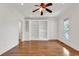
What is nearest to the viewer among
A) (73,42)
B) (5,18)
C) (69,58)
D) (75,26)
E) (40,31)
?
(69,58)

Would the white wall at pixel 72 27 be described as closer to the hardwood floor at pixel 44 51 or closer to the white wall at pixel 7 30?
the hardwood floor at pixel 44 51

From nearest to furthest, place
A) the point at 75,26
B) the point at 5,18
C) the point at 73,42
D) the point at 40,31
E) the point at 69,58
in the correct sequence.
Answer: the point at 69,58, the point at 5,18, the point at 73,42, the point at 75,26, the point at 40,31

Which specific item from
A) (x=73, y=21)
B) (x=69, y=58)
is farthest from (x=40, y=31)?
(x=69, y=58)

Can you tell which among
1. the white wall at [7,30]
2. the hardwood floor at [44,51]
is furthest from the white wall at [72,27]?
the white wall at [7,30]

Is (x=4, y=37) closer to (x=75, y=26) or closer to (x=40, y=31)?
(x=75, y=26)

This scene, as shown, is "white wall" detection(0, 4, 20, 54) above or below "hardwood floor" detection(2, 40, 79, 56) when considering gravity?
above

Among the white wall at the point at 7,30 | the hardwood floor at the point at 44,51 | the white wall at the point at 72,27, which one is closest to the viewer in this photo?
the hardwood floor at the point at 44,51

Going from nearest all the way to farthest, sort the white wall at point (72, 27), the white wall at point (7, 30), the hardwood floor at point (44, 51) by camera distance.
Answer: the hardwood floor at point (44, 51)
the white wall at point (7, 30)
the white wall at point (72, 27)

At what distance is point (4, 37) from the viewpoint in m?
2.49

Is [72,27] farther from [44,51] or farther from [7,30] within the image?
[7,30]

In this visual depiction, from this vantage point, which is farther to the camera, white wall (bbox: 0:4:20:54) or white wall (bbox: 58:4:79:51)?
white wall (bbox: 58:4:79:51)

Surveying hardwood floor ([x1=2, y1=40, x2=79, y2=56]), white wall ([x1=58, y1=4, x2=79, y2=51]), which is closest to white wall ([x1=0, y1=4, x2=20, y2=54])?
hardwood floor ([x1=2, y1=40, x2=79, y2=56])

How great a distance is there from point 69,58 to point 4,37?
180 cm

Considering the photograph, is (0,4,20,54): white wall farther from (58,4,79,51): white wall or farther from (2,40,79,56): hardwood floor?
(58,4,79,51): white wall
